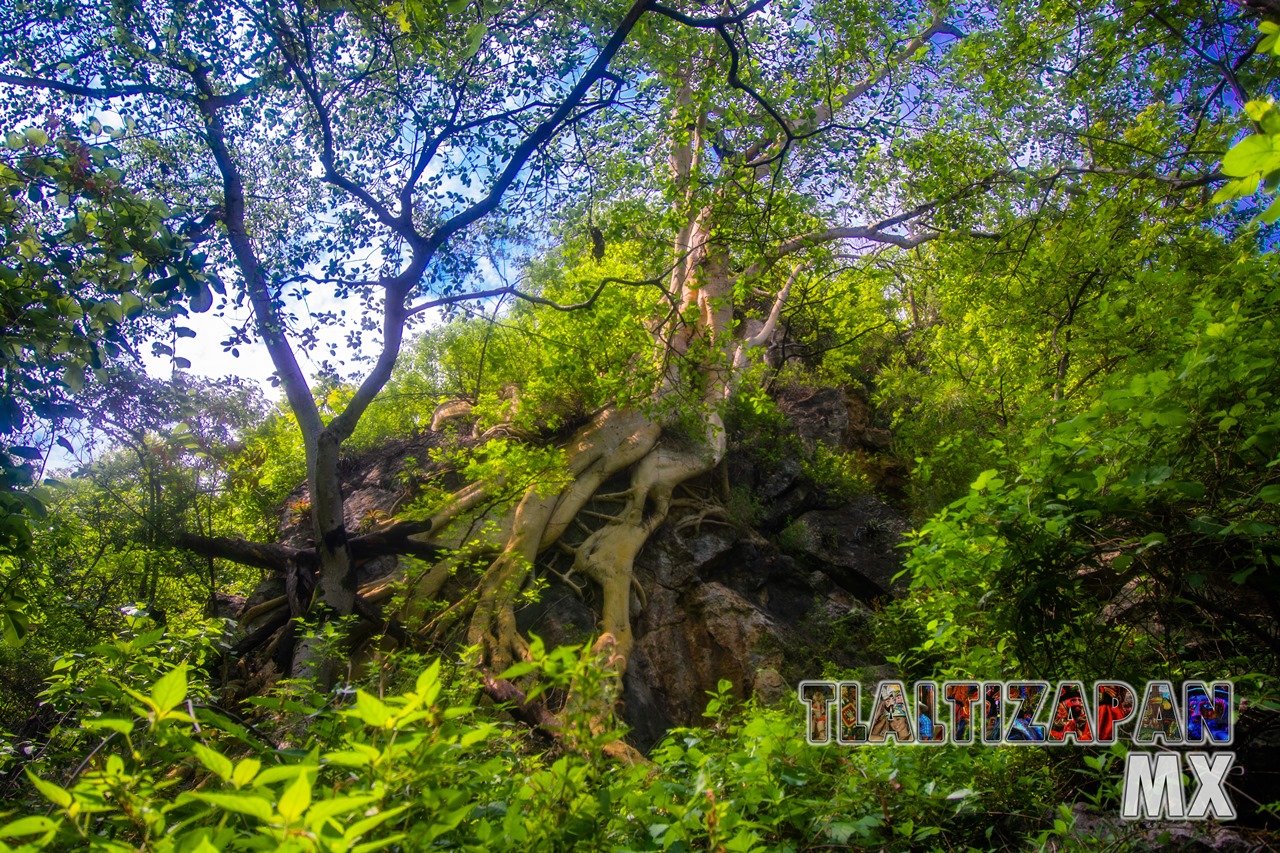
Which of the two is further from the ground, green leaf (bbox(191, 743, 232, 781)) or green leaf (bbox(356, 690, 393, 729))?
green leaf (bbox(356, 690, 393, 729))

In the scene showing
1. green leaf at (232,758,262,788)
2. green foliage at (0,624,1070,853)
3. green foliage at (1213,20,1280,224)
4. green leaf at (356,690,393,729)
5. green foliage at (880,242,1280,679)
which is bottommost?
green foliage at (0,624,1070,853)

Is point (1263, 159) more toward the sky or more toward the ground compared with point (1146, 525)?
more toward the sky

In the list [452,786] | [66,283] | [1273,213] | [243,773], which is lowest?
[452,786]

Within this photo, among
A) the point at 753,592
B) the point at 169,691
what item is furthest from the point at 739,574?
the point at 169,691

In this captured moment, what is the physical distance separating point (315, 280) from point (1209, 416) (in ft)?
21.1

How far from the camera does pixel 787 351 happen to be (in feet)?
48.8

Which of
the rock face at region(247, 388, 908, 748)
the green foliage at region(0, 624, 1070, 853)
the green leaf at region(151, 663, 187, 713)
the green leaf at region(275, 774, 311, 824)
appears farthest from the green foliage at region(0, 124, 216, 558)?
the rock face at region(247, 388, 908, 748)

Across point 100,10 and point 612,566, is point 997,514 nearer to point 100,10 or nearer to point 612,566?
point 612,566

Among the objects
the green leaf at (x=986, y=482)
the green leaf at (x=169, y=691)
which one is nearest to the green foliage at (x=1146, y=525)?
the green leaf at (x=986, y=482)

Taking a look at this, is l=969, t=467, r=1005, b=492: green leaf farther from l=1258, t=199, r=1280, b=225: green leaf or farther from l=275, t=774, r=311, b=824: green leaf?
l=275, t=774, r=311, b=824: green leaf

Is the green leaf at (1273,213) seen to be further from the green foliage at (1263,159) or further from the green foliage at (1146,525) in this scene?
the green foliage at (1146,525)

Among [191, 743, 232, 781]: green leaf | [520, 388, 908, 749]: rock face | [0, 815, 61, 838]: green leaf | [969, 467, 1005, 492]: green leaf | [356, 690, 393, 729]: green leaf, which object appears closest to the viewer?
[0, 815, 61, 838]: green leaf

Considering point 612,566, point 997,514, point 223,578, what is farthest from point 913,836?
point 223,578

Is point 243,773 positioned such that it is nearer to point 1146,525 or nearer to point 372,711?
point 372,711
